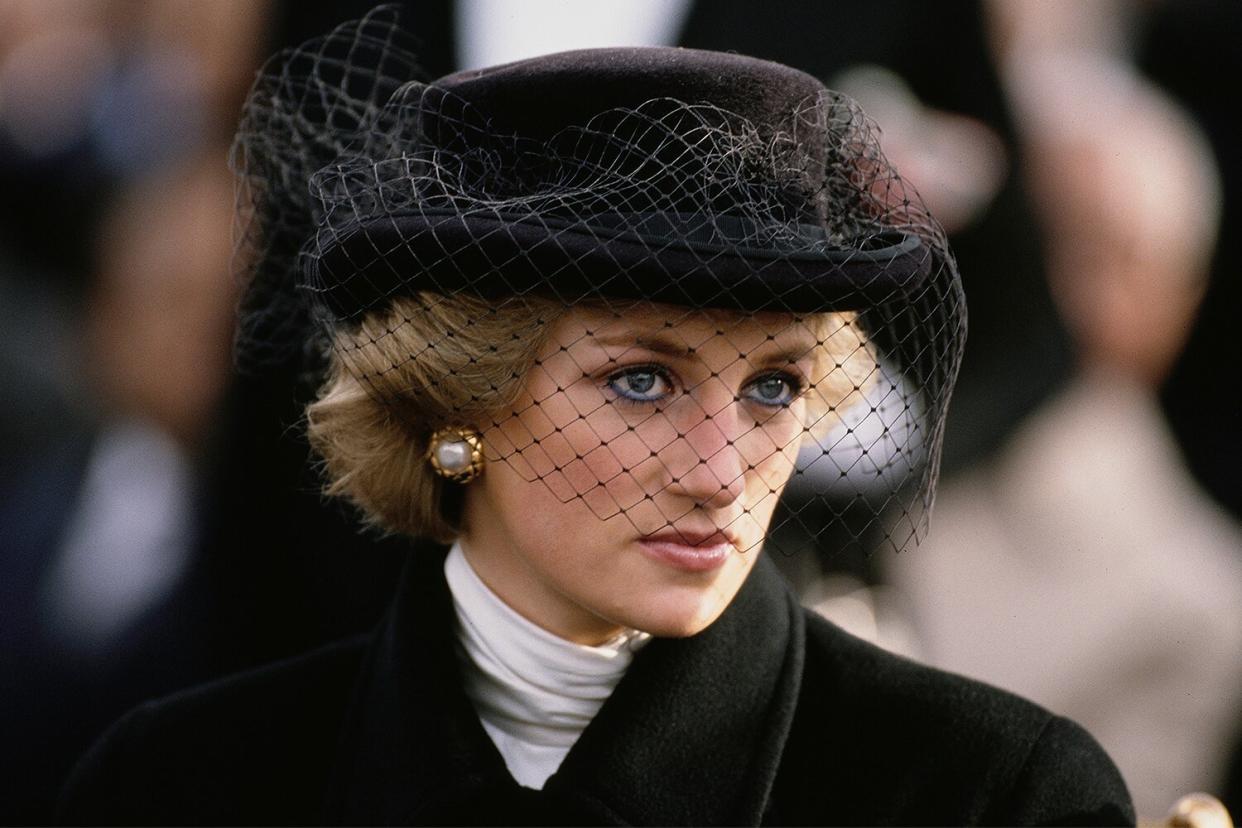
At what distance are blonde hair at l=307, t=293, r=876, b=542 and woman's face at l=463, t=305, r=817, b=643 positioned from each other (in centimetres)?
5

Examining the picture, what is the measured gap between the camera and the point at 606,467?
1.77 m

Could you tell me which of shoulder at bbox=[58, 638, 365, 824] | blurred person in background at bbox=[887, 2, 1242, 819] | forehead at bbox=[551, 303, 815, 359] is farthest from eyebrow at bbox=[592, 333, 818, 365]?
blurred person in background at bbox=[887, 2, 1242, 819]

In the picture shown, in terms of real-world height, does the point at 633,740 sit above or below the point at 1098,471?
above

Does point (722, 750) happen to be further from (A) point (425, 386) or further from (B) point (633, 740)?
(A) point (425, 386)

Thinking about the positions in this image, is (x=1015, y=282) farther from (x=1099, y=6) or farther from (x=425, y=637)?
(x=425, y=637)

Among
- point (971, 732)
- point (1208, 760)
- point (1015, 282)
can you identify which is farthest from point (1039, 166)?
point (971, 732)

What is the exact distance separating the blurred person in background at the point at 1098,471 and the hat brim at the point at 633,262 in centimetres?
180

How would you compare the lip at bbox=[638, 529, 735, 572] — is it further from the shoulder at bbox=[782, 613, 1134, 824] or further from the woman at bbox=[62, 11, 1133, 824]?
the shoulder at bbox=[782, 613, 1134, 824]

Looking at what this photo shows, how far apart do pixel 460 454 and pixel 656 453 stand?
0.36 m

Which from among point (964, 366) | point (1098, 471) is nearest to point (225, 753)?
point (964, 366)

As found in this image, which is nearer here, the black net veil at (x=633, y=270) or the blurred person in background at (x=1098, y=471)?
the black net veil at (x=633, y=270)

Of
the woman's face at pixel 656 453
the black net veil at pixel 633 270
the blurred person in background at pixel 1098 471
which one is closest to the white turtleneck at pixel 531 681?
the woman's face at pixel 656 453

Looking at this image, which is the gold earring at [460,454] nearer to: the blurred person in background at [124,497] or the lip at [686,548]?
the lip at [686,548]

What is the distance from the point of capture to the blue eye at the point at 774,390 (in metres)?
1.81
